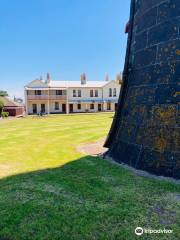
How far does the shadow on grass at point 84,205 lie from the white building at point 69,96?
158 feet

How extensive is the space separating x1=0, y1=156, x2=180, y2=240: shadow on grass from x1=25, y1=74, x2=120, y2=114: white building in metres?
48.1

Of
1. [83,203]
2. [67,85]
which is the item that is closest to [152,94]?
[83,203]

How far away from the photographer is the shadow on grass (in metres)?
3.53

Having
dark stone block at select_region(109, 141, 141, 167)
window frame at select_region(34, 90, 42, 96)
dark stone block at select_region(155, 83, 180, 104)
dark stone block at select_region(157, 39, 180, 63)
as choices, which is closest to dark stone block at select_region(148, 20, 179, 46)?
dark stone block at select_region(157, 39, 180, 63)

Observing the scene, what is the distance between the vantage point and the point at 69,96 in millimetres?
54594

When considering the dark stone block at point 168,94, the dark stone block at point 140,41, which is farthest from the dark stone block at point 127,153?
the dark stone block at point 140,41

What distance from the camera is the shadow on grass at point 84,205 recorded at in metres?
3.53

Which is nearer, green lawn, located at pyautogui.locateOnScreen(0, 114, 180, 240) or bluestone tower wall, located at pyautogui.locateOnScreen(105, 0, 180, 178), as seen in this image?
green lawn, located at pyautogui.locateOnScreen(0, 114, 180, 240)

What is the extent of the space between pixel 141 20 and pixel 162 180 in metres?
5.04

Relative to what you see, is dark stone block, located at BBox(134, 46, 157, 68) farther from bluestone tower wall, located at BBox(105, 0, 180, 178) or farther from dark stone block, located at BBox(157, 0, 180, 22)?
dark stone block, located at BBox(157, 0, 180, 22)

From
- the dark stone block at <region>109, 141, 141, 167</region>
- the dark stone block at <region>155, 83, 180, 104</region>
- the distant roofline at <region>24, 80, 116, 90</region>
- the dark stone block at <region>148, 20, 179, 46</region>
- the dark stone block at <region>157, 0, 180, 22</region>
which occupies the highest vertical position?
the distant roofline at <region>24, 80, 116, 90</region>

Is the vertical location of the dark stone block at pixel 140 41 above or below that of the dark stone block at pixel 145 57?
above

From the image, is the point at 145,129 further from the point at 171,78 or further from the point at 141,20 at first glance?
the point at 141,20

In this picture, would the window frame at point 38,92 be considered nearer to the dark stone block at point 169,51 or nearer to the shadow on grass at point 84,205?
the shadow on grass at point 84,205
